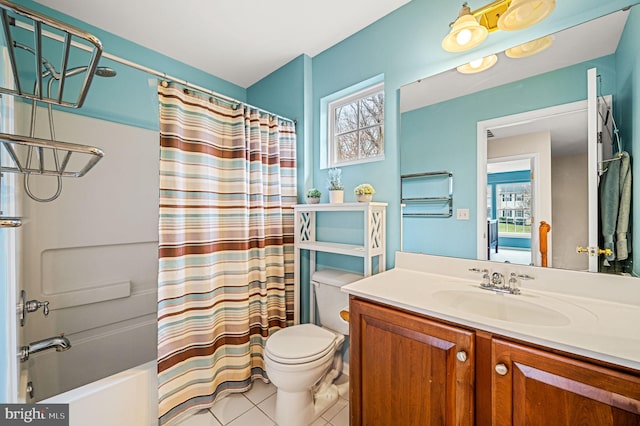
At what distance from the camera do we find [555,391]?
2.41 ft

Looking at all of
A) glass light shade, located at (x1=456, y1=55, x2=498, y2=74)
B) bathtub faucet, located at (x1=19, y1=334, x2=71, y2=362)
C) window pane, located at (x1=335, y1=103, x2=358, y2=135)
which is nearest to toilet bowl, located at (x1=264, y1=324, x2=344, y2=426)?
bathtub faucet, located at (x1=19, y1=334, x2=71, y2=362)

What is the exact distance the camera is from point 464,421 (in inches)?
34.3

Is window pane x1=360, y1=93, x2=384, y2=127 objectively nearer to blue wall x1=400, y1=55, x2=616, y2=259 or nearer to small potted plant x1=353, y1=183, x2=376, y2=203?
blue wall x1=400, y1=55, x2=616, y2=259

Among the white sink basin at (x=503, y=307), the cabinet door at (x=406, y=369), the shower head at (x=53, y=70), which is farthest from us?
the white sink basin at (x=503, y=307)

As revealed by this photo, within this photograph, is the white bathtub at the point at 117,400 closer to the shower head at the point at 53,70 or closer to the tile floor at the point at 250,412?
→ the tile floor at the point at 250,412

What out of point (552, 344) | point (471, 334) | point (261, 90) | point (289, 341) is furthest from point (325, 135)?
point (552, 344)

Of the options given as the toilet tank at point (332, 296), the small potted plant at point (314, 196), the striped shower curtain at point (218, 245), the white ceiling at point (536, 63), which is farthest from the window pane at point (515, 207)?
the striped shower curtain at point (218, 245)

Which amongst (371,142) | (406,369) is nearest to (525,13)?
(371,142)

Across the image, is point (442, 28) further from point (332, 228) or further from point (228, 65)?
point (228, 65)

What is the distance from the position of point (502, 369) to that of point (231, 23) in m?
2.34

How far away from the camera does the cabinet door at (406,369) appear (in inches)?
35.1

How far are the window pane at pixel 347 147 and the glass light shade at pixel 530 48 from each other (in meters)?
1.02

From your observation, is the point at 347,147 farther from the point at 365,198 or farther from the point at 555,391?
the point at 555,391

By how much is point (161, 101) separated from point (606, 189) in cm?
216
